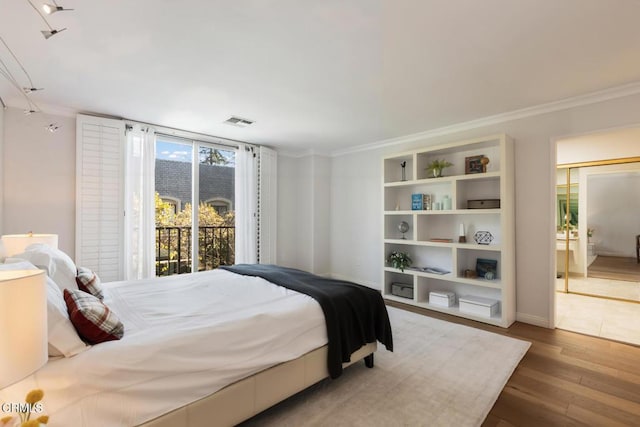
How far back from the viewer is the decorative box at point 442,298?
13.3ft

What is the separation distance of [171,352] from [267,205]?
386 centimetres

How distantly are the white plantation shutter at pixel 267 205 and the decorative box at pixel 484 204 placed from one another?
3.17 m

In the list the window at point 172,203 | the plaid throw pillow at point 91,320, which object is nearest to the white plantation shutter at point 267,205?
the window at point 172,203

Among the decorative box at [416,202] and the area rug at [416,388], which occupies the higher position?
the decorative box at [416,202]

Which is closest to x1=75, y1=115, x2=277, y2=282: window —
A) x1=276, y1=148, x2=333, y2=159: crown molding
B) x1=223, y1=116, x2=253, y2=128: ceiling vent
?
x1=276, y1=148, x2=333, y2=159: crown molding

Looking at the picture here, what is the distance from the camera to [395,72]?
8.66 ft

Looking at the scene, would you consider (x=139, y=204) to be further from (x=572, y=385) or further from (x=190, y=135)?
(x=572, y=385)

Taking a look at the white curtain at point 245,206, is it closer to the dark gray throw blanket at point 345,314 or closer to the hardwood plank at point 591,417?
the dark gray throw blanket at point 345,314

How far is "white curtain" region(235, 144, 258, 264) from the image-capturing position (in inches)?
196

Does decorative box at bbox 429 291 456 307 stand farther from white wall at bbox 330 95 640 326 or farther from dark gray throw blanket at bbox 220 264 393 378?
dark gray throw blanket at bbox 220 264 393 378

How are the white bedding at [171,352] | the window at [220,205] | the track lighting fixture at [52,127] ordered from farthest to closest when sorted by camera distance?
the window at [220,205]
the track lighting fixture at [52,127]
the white bedding at [171,352]

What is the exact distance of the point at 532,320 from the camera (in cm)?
358

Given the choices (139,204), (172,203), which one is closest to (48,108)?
(139,204)

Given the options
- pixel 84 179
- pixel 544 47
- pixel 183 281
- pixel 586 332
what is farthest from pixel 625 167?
pixel 84 179
